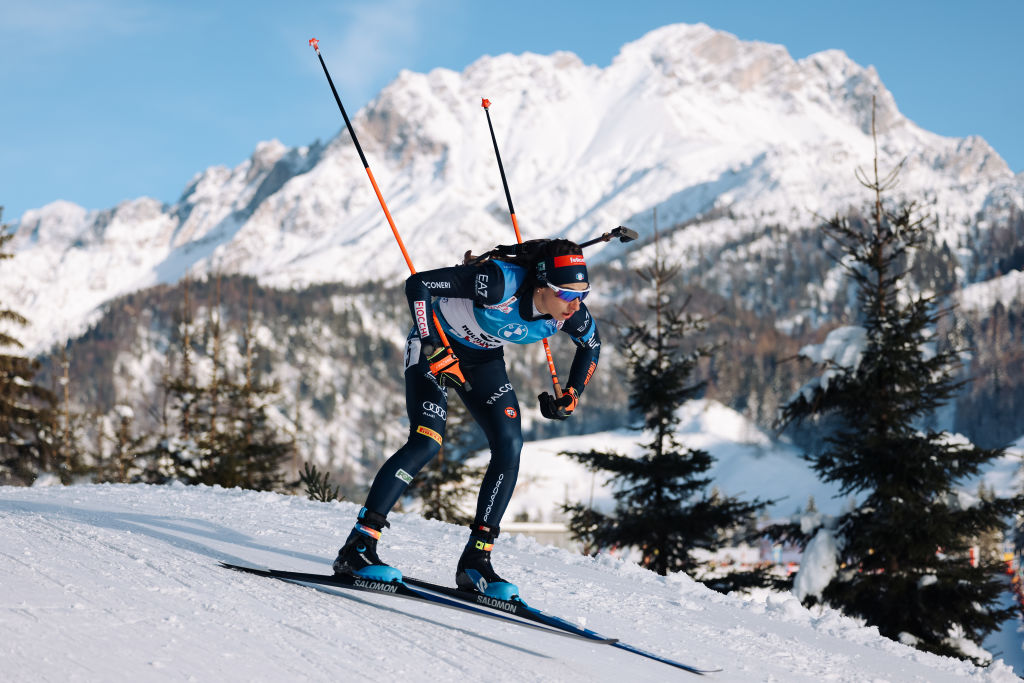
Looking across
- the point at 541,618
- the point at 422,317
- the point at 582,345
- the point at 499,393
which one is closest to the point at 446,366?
the point at 422,317

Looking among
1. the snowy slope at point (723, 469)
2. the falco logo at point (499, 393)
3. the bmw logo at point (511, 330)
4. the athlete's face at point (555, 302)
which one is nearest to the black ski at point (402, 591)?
the falco logo at point (499, 393)

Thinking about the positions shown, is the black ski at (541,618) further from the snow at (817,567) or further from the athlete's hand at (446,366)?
the snow at (817,567)

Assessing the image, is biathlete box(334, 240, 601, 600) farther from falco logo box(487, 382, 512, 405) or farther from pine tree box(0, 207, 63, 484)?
pine tree box(0, 207, 63, 484)

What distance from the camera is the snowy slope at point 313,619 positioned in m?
4.16

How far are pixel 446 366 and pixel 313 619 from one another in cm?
160

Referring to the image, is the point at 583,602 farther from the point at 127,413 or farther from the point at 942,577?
the point at 127,413

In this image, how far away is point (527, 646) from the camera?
16.9 feet

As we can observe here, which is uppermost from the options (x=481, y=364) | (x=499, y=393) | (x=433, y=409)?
(x=481, y=364)

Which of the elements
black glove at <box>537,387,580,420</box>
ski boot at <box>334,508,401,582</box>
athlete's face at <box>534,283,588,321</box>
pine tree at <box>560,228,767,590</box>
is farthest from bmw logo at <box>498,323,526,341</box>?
pine tree at <box>560,228,767,590</box>

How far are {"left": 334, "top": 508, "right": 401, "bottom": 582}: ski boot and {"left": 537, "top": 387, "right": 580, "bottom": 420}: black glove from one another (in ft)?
3.99

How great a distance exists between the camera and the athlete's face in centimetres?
562

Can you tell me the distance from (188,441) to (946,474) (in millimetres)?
19790

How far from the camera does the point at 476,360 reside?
593 centimetres

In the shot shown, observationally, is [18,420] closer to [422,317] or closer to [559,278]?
[422,317]
